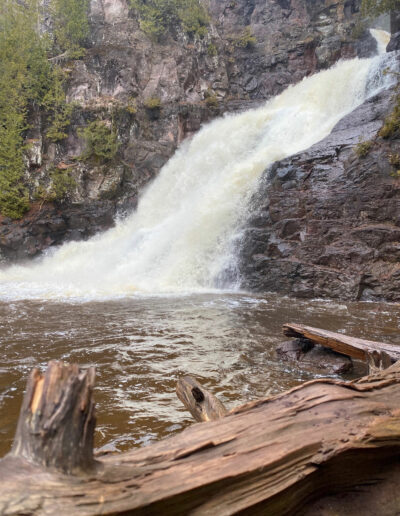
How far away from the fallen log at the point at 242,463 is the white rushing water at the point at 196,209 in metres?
8.36

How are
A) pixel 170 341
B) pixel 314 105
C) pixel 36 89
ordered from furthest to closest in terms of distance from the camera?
pixel 36 89 < pixel 314 105 < pixel 170 341

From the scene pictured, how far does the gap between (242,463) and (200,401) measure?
118 cm

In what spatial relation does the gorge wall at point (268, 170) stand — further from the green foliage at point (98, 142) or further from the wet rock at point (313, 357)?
the wet rock at point (313, 357)

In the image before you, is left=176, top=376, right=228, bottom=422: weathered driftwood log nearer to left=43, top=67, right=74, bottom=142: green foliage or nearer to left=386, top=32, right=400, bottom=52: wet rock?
left=43, top=67, right=74, bottom=142: green foliage

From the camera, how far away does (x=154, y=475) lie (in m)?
1.50

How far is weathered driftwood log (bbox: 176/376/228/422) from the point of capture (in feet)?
8.34

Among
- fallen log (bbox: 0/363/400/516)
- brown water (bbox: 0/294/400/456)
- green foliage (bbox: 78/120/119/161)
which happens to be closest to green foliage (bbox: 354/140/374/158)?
brown water (bbox: 0/294/400/456)

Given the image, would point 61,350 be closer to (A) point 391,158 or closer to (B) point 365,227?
(B) point 365,227

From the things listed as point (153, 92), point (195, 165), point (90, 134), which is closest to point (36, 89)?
point (90, 134)

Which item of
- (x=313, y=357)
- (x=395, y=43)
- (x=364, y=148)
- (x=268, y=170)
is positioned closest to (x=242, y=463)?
(x=313, y=357)

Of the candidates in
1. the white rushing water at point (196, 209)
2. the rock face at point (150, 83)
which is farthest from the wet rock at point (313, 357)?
the rock face at point (150, 83)

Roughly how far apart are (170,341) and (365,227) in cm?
680

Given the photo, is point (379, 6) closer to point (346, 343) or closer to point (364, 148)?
point (364, 148)

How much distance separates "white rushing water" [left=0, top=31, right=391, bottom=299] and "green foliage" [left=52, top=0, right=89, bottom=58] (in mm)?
9271
